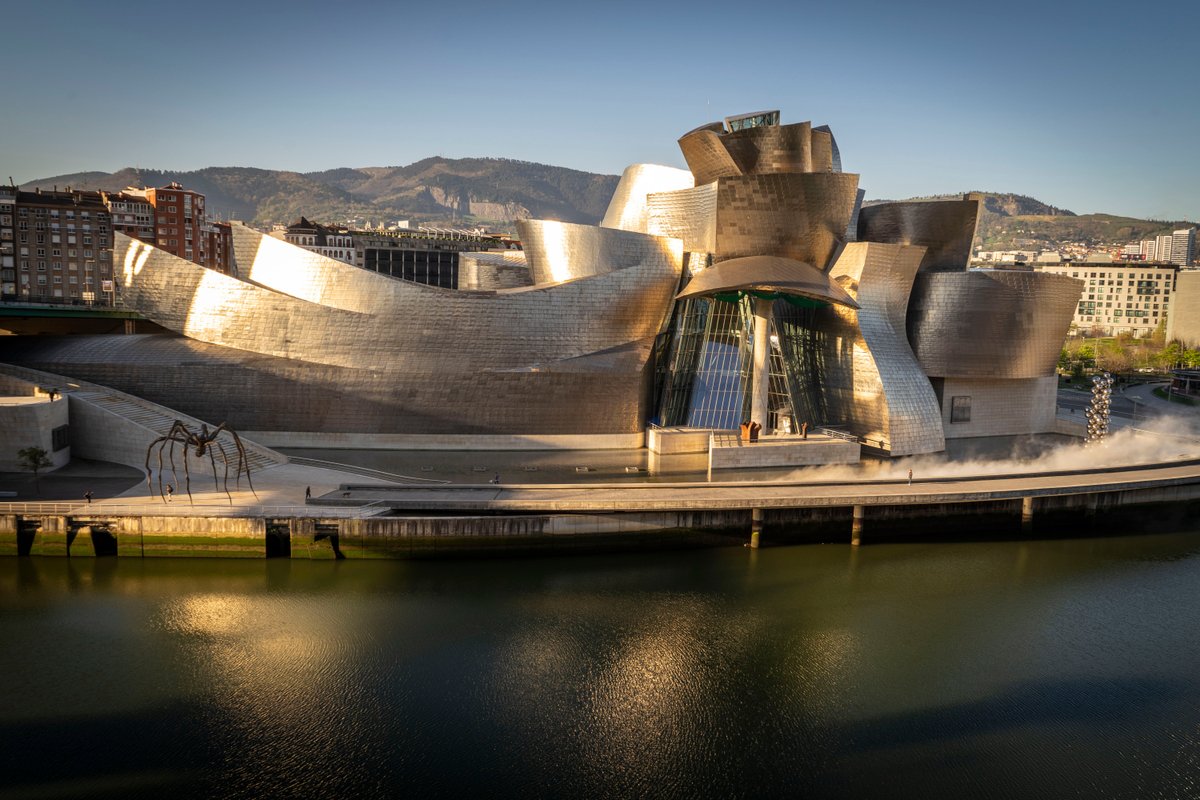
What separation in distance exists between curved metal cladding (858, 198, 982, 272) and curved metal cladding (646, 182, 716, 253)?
7921 mm

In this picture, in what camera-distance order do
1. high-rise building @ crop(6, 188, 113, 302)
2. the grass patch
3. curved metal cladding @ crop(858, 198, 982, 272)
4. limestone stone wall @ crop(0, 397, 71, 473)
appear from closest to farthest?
limestone stone wall @ crop(0, 397, 71, 473) → curved metal cladding @ crop(858, 198, 982, 272) → the grass patch → high-rise building @ crop(6, 188, 113, 302)

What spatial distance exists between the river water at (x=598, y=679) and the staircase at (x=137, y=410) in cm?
602

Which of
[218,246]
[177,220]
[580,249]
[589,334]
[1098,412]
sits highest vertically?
[177,220]

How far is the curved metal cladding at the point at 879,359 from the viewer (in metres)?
30.1

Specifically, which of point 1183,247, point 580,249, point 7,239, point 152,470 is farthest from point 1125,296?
point 1183,247

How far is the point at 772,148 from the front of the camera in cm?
3106

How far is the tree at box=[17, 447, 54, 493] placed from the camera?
22.8 m

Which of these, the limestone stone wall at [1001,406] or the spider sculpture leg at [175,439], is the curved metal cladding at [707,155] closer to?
the limestone stone wall at [1001,406]

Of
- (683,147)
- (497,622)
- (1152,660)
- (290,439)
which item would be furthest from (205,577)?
(683,147)

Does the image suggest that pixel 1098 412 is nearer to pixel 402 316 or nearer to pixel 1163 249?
pixel 402 316

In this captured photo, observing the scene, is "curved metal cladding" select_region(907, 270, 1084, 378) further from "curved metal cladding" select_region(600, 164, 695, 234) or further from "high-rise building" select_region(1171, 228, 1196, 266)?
"high-rise building" select_region(1171, 228, 1196, 266)

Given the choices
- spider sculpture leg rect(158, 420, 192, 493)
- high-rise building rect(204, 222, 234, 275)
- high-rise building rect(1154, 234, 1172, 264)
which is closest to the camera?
spider sculpture leg rect(158, 420, 192, 493)

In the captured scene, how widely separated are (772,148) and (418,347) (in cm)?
1431

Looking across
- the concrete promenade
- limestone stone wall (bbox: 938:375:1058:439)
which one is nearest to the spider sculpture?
the concrete promenade
